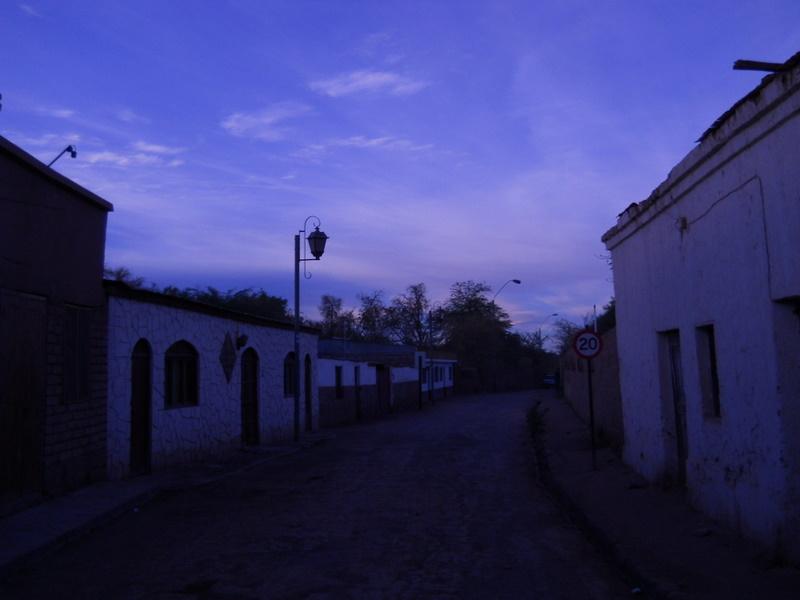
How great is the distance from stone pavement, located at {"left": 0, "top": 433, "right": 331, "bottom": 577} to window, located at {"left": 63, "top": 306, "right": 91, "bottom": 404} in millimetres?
1461

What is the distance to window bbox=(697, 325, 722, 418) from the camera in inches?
344

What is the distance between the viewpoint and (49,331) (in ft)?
36.0

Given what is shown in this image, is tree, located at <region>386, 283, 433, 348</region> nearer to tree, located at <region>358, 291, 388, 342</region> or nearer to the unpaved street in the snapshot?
tree, located at <region>358, 291, 388, 342</region>

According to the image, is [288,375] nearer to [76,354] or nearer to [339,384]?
[339,384]

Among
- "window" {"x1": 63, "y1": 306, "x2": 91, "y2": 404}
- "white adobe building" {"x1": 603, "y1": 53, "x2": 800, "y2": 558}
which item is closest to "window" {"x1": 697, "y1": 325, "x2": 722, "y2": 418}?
"white adobe building" {"x1": 603, "y1": 53, "x2": 800, "y2": 558}

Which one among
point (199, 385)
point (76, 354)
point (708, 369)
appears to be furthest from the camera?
point (199, 385)

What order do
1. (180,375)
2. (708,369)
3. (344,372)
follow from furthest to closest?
1. (344,372)
2. (180,375)
3. (708,369)

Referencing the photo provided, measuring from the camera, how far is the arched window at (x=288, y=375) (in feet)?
77.7

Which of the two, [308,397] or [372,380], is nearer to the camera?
[308,397]

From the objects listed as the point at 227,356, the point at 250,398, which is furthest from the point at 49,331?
the point at 250,398

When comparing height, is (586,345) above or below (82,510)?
above

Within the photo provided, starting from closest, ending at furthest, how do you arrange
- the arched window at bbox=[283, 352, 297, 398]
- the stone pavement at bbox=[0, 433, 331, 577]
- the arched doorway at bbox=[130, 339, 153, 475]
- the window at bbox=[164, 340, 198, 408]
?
the stone pavement at bbox=[0, 433, 331, 577] → the arched doorway at bbox=[130, 339, 153, 475] → the window at bbox=[164, 340, 198, 408] → the arched window at bbox=[283, 352, 297, 398]

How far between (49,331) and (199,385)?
6.09m

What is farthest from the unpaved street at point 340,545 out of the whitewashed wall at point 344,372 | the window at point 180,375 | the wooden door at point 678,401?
the whitewashed wall at point 344,372
